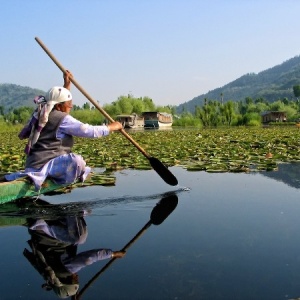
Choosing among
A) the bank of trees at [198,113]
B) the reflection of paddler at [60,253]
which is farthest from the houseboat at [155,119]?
the reflection of paddler at [60,253]

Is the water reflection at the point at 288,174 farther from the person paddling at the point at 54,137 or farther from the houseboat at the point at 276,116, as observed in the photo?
the houseboat at the point at 276,116

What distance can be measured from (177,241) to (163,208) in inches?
→ 46.1

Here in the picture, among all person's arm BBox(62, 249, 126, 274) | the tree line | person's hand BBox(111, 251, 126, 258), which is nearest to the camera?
person's arm BBox(62, 249, 126, 274)

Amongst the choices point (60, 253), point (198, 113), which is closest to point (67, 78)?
point (60, 253)

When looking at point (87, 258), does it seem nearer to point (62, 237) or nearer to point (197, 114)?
point (62, 237)

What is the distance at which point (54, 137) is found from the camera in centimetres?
398

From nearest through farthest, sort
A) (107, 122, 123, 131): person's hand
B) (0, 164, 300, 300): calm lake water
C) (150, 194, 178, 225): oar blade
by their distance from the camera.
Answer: (0, 164, 300, 300): calm lake water < (150, 194, 178, 225): oar blade < (107, 122, 123, 131): person's hand

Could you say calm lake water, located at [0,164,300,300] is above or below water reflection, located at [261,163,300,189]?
above

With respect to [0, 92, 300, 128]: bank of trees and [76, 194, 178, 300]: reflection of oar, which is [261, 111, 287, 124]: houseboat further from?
[76, 194, 178, 300]: reflection of oar

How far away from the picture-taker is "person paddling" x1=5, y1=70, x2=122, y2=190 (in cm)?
388

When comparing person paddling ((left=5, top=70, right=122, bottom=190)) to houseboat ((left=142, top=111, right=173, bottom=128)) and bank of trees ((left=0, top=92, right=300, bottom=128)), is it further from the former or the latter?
houseboat ((left=142, top=111, right=173, bottom=128))

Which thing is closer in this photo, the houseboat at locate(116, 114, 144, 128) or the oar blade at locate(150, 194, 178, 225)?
the oar blade at locate(150, 194, 178, 225)

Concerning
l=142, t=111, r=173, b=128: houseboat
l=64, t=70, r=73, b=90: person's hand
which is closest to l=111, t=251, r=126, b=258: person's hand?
l=64, t=70, r=73, b=90: person's hand

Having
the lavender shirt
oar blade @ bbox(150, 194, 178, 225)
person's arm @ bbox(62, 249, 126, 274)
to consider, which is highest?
the lavender shirt
